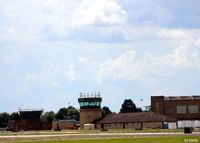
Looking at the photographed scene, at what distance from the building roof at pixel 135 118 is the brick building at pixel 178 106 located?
637 centimetres

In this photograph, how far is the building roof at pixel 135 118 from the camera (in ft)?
495

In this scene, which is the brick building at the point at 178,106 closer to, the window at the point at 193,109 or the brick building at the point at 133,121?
the window at the point at 193,109

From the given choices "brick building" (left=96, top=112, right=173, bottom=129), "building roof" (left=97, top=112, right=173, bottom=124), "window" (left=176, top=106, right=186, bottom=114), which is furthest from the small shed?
"window" (left=176, top=106, right=186, bottom=114)

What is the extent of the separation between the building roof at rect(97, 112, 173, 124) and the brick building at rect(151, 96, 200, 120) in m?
6.37

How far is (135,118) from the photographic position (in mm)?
157625

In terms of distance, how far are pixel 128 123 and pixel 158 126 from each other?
11.8 m

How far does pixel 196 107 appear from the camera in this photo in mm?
160375

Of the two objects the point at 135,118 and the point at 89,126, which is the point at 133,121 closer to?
the point at 135,118

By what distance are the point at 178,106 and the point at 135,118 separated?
44.8ft

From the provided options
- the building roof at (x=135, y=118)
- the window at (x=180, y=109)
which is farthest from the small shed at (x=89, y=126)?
the window at (x=180, y=109)

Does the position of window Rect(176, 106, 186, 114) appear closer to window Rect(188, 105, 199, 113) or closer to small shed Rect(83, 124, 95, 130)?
window Rect(188, 105, 199, 113)

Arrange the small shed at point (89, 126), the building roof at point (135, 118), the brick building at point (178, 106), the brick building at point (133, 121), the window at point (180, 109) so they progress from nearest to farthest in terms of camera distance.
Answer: the brick building at point (133, 121), the building roof at point (135, 118), the small shed at point (89, 126), the brick building at point (178, 106), the window at point (180, 109)

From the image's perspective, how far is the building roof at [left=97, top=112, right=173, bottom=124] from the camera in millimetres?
150750

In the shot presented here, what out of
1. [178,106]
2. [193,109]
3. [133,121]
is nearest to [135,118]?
[133,121]
